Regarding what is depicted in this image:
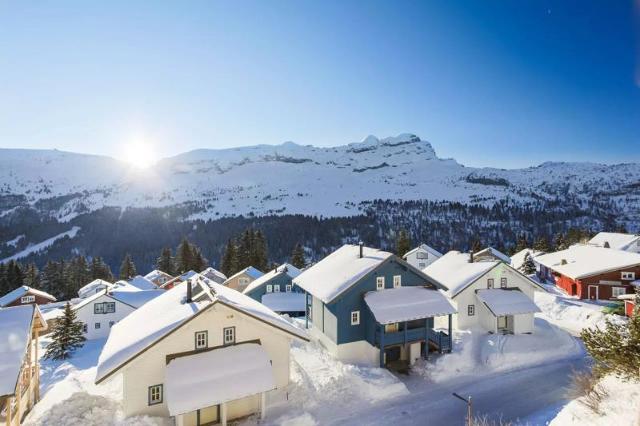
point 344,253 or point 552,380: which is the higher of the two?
point 344,253

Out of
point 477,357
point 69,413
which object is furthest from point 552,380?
point 69,413

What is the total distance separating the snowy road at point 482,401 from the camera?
1877cm

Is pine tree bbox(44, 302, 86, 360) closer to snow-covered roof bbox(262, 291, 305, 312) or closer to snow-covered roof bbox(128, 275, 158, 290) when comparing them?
snow-covered roof bbox(262, 291, 305, 312)

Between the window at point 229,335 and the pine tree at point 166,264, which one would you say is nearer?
the window at point 229,335

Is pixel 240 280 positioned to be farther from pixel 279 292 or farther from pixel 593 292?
pixel 593 292

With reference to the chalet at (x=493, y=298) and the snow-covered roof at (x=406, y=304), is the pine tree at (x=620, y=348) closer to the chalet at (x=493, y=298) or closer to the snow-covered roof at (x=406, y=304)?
the snow-covered roof at (x=406, y=304)

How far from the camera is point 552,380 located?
23.1 m

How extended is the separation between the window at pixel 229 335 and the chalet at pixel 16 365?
8.53 m

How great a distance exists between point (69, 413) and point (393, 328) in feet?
65.3

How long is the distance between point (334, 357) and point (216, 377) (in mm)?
11049

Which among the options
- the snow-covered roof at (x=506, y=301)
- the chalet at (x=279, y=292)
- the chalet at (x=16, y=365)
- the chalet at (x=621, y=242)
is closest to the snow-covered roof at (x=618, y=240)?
the chalet at (x=621, y=242)

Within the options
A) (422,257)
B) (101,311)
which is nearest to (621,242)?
(422,257)

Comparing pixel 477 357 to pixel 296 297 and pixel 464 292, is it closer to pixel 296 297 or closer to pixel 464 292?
pixel 464 292

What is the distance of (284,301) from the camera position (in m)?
45.7
